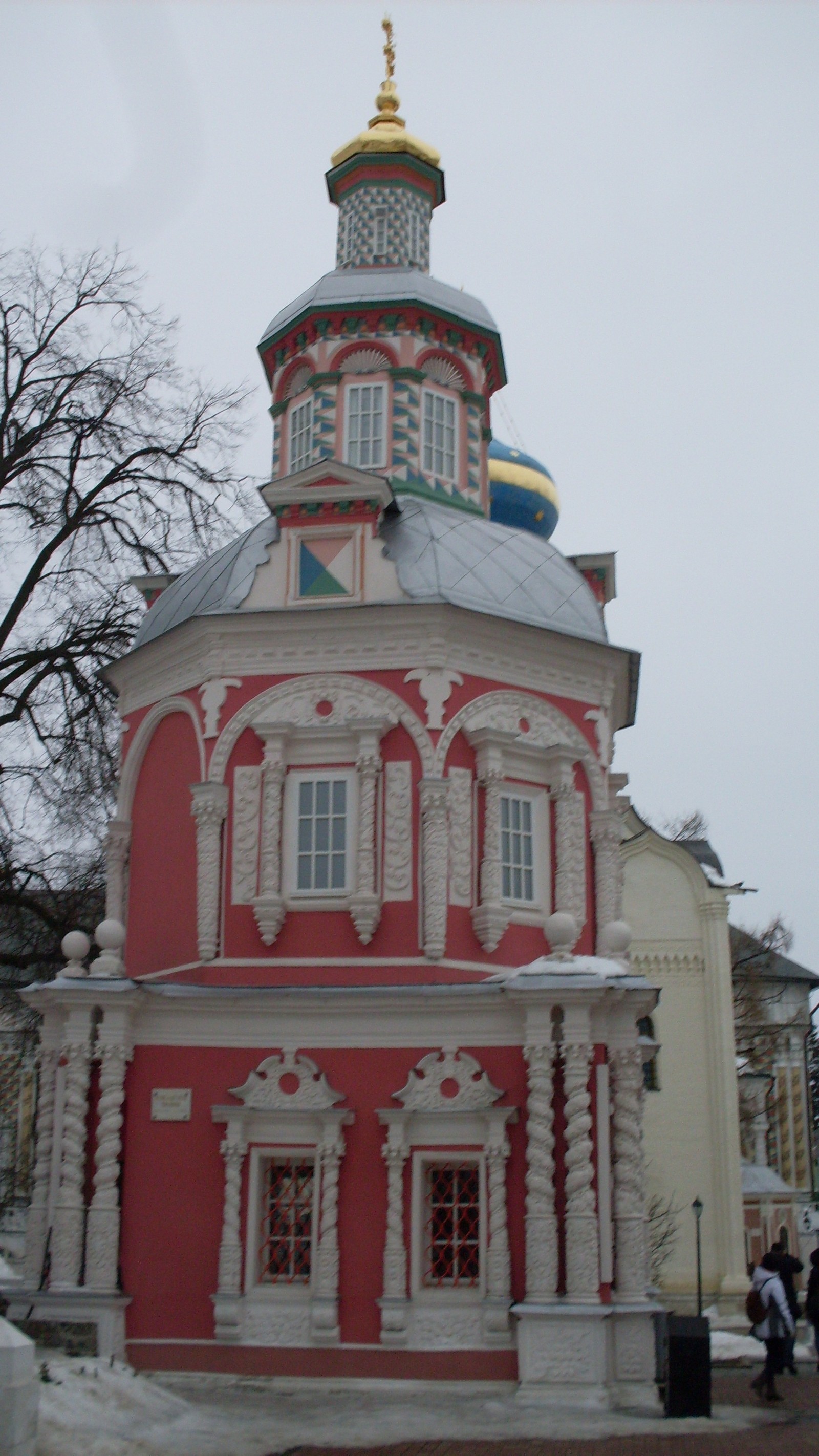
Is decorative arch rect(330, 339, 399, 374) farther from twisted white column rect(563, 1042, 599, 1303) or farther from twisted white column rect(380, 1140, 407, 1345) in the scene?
twisted white column rect(380, 1140, 407, 1345)

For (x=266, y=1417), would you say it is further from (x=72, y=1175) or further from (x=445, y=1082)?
(x=445, y=1082)

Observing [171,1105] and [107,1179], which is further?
[171,1105]

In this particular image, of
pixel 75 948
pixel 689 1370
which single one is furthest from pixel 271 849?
pixel 689 1370

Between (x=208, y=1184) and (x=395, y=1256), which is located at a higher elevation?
(x=208, y=1184)

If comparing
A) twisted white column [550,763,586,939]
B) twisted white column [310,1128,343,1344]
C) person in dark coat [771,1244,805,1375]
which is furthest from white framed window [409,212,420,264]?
person in dark coat [771,1244,805,1375]

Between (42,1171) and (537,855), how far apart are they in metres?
6.04

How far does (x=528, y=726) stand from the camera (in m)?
16.5

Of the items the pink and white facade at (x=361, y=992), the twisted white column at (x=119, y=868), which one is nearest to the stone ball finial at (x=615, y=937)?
the pink and white facade at (x=361, y=992)

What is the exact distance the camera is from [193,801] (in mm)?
16172

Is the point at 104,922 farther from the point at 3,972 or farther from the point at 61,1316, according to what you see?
the point at 3,972

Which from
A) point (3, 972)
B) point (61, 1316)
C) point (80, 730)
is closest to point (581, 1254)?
point (61, 1316)

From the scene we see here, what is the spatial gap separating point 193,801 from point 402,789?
2.31m

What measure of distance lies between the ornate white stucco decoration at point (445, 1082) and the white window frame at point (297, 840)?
192cm

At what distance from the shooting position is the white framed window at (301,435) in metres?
19.6
